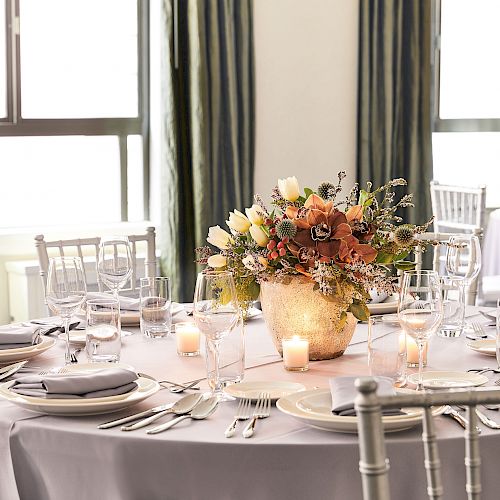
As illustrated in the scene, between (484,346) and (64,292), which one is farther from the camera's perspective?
(484,346)

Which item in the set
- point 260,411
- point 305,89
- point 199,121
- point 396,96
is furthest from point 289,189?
point 396,96

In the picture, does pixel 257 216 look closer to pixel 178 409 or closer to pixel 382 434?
pixel 178 409

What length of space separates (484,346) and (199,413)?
834mm

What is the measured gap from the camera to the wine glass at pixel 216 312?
1.90 metres

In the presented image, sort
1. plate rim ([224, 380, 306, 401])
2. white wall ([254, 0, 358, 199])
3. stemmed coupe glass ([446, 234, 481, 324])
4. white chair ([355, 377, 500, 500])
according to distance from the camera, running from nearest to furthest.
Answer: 1. white chair ([355, 377, 500, 500])
2. plate rim ([224, 380, 306, 401])
3. stemmed coupe glass ([446, 234, 481, 324])
4. white wall ([254, 0, 358, 199])

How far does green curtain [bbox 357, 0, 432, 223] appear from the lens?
5277mm

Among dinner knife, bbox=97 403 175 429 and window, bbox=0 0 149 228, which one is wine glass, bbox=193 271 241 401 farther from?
window, bbox=0 0 149 228

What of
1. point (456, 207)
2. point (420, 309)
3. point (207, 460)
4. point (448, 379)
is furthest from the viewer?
point (456, 207)

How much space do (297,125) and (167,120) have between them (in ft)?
2.58

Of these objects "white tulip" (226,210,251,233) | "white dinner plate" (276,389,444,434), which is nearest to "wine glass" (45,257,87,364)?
"white tulip" (226,210,251,233)

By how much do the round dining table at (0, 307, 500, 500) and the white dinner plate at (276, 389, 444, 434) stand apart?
0.06 feet

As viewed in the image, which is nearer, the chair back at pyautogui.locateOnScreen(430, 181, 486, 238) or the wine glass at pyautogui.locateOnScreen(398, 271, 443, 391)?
the wine glass at pyautogui.locateOnScreen(398, 271, 443, 391)

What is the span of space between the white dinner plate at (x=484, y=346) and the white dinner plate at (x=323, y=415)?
52cm

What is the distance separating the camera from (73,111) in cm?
488
